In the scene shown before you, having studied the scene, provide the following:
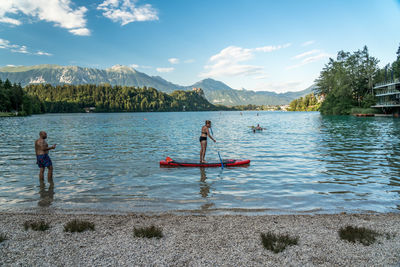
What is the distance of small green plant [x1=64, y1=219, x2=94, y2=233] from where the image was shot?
8.60m

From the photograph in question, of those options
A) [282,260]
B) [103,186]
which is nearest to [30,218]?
[103,186]

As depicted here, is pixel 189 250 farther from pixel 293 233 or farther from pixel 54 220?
pixel 54 220

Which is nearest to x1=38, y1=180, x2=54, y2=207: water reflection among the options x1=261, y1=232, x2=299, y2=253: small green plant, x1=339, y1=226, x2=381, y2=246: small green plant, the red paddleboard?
the red paddleboard

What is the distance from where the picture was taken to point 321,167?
20562 mm

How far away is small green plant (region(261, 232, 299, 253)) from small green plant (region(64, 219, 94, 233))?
18.0 ft

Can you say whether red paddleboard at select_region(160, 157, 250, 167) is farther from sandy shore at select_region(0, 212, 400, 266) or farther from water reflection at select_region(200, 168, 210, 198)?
sandy shore at select_region(0, 212, 400, 266)

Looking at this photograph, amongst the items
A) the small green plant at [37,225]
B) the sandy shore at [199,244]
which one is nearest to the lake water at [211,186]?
the sandy shore at [199,244]

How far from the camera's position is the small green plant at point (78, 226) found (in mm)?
8602

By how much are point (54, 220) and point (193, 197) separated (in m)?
6.12

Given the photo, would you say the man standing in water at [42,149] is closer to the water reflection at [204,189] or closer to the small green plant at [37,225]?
the small green plant at [37,225]

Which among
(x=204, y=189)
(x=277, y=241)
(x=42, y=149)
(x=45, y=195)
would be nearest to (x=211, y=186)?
(x=204, y=189)

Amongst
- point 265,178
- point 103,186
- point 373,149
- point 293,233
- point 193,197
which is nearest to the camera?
point 293,233

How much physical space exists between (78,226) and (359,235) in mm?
8650

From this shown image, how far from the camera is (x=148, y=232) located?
324 inches
